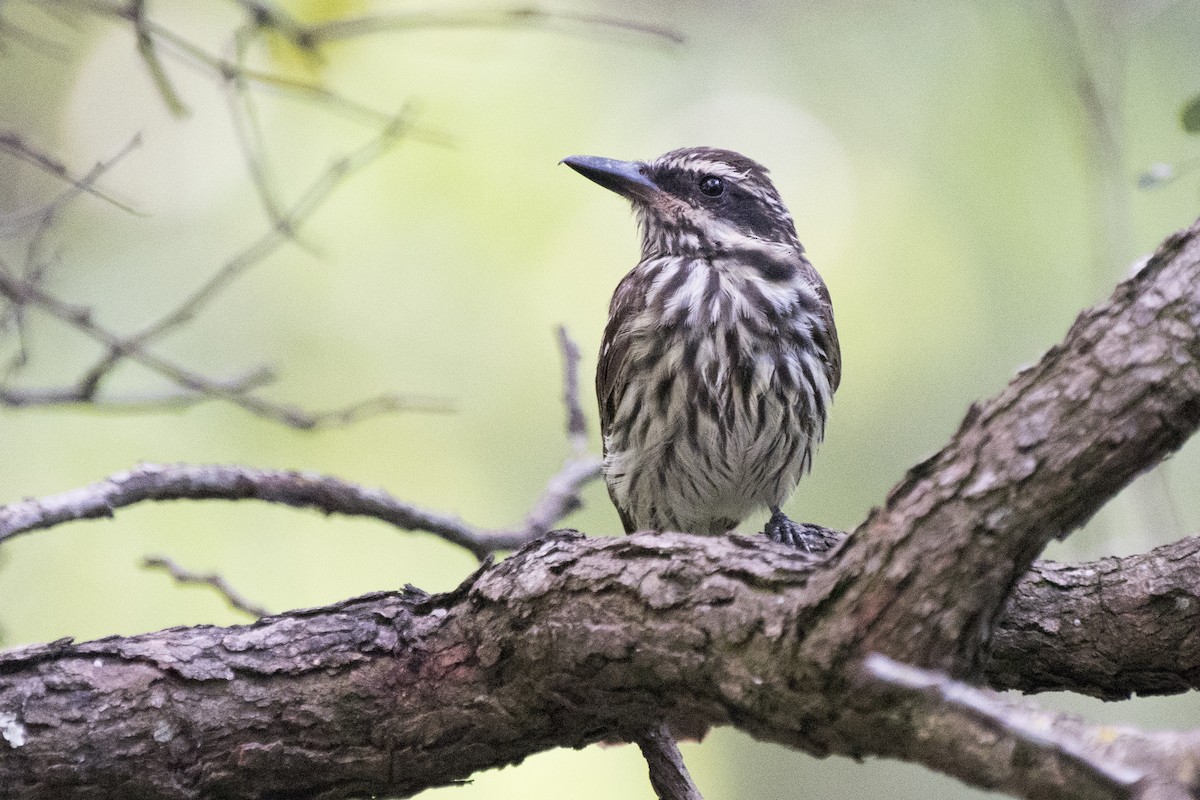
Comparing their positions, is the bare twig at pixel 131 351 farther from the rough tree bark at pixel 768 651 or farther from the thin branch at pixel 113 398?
the rough tree bark at pixel 768 651

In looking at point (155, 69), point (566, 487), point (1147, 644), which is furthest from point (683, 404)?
point (155, 69)

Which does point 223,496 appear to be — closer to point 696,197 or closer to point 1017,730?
point 696,197

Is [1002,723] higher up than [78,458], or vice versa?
[78,458]

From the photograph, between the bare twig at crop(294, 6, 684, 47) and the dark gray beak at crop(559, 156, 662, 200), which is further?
the dark gray beak at crop(559, 156, 662, 200)

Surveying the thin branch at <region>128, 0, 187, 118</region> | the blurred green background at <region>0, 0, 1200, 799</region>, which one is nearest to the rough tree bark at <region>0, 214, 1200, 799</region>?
the thin branch at <region>128, 0, 187, 118</region>

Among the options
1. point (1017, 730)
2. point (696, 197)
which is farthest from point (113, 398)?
point (1017, 730)

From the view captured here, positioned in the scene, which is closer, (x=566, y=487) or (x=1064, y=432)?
(x=1064, y=432)

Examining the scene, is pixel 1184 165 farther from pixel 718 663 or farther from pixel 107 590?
pixel 107 590

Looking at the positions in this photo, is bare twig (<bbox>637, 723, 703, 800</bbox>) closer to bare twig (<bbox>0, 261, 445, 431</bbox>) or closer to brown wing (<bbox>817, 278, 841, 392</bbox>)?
brown wing (<bbox>817, 278, 841, 392</bbox>)
